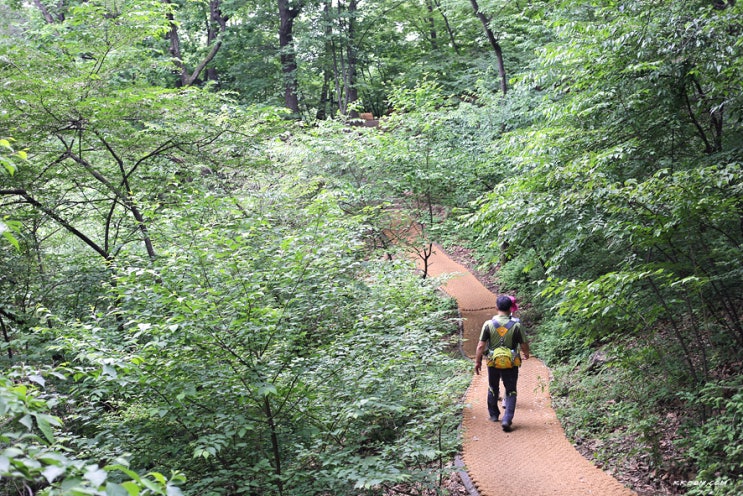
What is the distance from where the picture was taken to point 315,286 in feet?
18.1

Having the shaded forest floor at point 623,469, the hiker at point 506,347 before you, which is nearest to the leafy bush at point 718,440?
the shaded forest floor at point 623,469

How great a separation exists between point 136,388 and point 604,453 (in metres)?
5.32

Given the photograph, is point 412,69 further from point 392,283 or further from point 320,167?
point 392,283

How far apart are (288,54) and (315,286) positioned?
17.4 meters

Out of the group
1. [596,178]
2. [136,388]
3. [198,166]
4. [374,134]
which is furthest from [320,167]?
[136,388]

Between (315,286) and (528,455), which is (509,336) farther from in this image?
(315,286)

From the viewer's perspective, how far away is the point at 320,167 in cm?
1383

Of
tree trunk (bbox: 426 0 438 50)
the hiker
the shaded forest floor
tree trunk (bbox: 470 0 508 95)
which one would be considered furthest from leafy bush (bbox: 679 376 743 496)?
tree trunk (bbox: 426 0 438 50)

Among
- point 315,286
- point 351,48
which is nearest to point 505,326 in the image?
point 315,286

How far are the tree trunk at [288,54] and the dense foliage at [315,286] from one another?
27.8 feet

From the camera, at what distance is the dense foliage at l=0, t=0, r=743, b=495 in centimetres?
455

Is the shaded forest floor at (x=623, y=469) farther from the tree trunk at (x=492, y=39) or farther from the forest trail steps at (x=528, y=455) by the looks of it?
the tree trunk at (x=492, y=39)

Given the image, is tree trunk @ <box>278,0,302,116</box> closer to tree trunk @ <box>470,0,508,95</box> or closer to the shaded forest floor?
tree trunk @ <box>470,0,508,95</box>

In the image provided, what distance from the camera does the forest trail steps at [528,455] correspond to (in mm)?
5375
